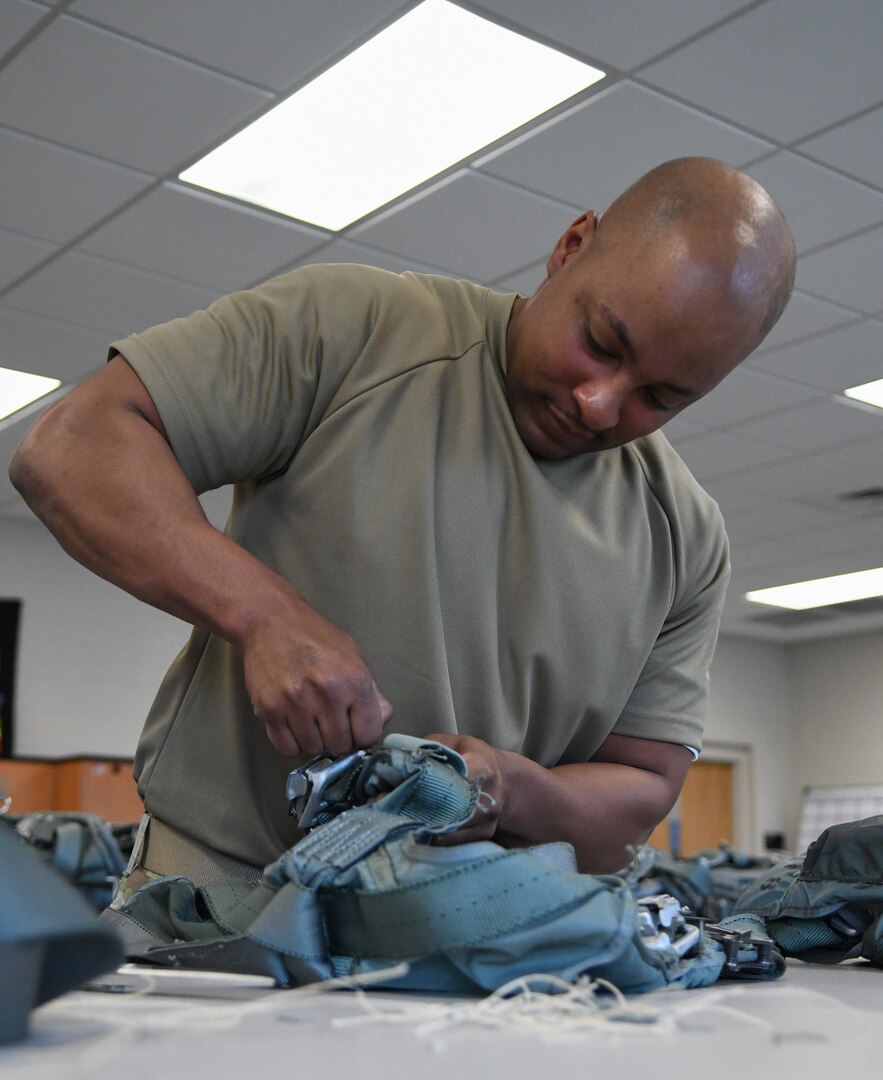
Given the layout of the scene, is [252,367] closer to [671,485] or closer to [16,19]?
[671,485]

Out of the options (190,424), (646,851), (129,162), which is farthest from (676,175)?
(129,162)

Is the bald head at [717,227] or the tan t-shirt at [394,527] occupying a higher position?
the bald head at [717,227]

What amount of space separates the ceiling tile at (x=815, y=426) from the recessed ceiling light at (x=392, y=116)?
2.37 m

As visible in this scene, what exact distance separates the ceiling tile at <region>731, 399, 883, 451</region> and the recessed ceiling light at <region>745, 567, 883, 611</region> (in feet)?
8.43

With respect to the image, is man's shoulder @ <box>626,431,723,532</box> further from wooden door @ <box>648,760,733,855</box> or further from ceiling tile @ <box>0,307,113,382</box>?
wooden door @ <box>648,760,733,855</box>

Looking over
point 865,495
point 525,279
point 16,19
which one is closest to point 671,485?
point 16,19

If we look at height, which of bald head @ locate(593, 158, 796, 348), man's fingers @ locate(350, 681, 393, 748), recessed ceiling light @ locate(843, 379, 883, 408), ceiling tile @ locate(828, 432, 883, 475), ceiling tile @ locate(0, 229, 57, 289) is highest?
ceiling tile @ locate(0, 229, 57, 289)

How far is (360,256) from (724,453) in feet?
8.03

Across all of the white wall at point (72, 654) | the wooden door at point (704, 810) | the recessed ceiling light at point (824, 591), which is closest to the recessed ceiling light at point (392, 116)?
the white wall at point (72, 654)

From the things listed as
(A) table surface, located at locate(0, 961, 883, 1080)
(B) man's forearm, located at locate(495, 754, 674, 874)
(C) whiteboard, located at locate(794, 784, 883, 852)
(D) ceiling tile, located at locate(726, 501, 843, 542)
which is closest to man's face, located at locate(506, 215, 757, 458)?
(B) man's forearm, located at locate(495, 754, 674, 874)

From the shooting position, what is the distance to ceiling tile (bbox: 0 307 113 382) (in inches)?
192

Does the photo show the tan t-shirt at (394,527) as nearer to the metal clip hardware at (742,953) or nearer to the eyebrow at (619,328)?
the eyebrow at (619,328)

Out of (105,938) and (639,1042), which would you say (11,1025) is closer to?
(105,938)

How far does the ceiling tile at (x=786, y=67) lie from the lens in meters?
2.96
